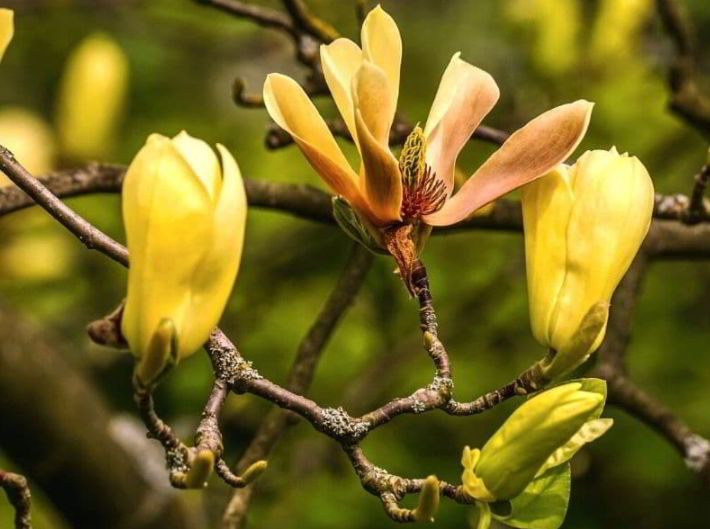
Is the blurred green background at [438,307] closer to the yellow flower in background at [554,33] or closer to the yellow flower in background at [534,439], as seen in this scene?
the yellow flower in background at [554,33]

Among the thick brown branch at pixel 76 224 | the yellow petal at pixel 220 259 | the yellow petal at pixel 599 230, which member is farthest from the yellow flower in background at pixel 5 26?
the yellow petal at pixel 599 230

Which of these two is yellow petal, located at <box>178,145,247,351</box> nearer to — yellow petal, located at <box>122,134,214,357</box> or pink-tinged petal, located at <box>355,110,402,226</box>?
yellow petal, located at <box>122,134,214,357</box>

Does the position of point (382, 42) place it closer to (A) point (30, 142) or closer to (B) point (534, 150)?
(B) point (534, 150)

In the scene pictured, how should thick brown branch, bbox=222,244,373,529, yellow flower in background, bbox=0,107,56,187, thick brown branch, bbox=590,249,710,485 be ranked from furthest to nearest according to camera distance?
1. yellow flower in background, bbox=0,107,56,187
2. thick brown branch, bbox=590,249,710,485
3. thick brown branch, bbox=222,244,373,529

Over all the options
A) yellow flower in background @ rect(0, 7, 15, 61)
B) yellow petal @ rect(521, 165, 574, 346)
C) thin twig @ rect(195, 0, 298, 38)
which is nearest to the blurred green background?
thin twig @ rect(195, 0, 298, 38)

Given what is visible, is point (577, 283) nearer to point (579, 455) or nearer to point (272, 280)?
point (579, 455)

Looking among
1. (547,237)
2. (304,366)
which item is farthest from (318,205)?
(547,237)
